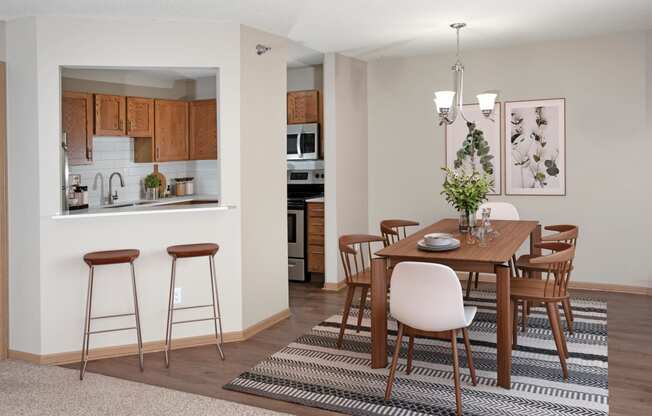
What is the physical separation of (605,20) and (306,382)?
12.7ft

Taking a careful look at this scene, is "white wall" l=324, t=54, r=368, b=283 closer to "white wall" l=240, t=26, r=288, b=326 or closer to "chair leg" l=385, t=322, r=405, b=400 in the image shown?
"white wall" l=240, t=26, r=288, b=326

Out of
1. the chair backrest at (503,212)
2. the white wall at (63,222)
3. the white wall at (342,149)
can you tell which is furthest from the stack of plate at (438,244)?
the white wall at (342,149)

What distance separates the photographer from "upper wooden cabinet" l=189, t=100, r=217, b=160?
683 cm

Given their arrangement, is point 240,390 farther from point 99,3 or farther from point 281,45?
point 281,45

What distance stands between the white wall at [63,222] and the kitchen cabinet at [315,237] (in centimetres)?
217

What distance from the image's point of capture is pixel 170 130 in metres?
6.82

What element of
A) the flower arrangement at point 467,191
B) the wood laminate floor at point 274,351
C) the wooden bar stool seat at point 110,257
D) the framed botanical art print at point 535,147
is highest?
the framed botanical art print at point 535,147

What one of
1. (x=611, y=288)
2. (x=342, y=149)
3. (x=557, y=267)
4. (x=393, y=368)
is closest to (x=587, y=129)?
(x=611, y=288)

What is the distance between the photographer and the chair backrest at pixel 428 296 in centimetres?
295

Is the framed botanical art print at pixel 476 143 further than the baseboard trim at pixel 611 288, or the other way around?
the framed botanical art print at pixel 476 143

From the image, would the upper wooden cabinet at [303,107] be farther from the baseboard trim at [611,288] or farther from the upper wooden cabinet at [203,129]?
the baseboard trim at [611,288]

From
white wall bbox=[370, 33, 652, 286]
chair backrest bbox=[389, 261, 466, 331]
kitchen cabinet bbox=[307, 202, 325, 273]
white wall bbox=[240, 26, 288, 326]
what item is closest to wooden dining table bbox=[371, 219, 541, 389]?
chair backrest bbox=[389, 261, 466, 331]

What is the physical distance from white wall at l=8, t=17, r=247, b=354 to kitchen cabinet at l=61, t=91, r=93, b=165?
1947 mm

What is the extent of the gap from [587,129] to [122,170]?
499cm
